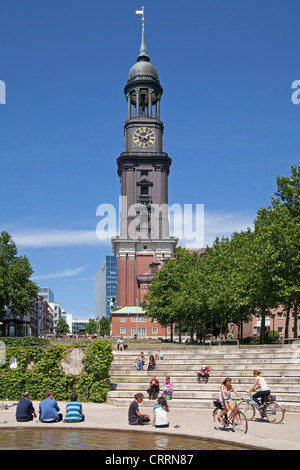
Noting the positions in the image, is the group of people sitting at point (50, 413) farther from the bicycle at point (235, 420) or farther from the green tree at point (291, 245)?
the green tree at point (291, 245)

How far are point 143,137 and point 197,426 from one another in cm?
12129

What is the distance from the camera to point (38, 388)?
32125mm

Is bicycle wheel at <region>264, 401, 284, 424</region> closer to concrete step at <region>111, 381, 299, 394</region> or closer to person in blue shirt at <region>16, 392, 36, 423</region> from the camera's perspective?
concrete step at <region>111, 381, 299, 394</region>

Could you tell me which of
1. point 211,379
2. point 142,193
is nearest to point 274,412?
point 211,379

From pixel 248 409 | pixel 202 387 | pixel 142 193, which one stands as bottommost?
pixel 202 387

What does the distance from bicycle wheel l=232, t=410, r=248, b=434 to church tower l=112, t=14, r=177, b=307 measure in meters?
104

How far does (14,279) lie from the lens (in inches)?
3268

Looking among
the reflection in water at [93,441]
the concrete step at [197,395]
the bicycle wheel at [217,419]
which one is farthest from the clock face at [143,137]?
the reflection in water at [93,441]

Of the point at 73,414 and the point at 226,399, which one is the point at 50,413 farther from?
the point at 226,399

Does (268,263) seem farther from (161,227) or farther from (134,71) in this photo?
(134,71)

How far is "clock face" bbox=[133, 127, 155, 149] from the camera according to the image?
13738 cm

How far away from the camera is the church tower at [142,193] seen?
128 m
